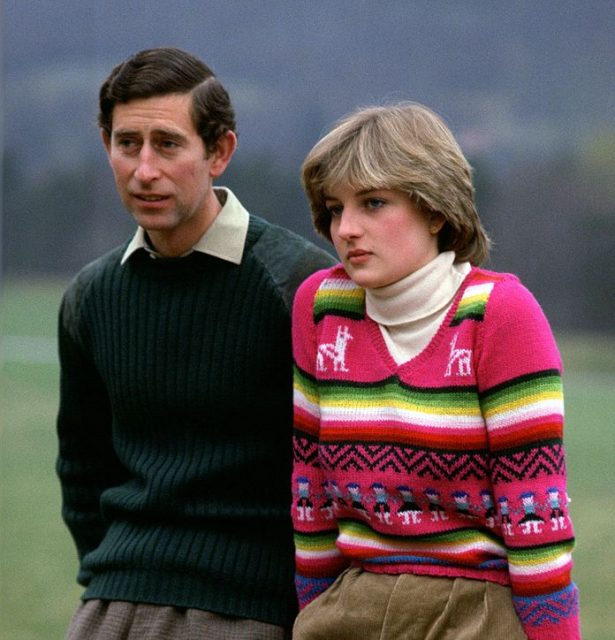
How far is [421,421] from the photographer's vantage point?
2260 millimetres

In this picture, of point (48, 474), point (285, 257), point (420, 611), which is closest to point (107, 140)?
point (285, 257)

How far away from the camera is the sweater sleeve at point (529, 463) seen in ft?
Answer: 7.18

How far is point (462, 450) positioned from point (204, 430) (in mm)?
637

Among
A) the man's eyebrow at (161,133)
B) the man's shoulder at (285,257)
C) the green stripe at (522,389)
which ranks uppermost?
the man's eyebrow at (161,133)

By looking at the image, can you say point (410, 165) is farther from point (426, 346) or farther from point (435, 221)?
point (426, 346)

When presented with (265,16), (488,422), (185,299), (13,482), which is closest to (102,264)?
(185,299)

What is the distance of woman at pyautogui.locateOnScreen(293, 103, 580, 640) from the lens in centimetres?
221

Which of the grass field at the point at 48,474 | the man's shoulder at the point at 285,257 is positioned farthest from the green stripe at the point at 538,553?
the grass field at the point at 48,474

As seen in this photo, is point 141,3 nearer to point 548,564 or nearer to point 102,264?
point 102,264

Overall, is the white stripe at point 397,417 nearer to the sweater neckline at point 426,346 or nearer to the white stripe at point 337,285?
the sweater neckline at point 426,346

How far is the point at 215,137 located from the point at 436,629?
1025mm

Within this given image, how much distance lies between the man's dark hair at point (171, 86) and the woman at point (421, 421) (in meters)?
0.36

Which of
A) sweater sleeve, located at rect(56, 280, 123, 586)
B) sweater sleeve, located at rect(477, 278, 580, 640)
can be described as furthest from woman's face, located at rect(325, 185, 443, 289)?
sweater sleeve, located at rect(56, 280, 123, 586)

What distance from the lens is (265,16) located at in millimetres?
7695
